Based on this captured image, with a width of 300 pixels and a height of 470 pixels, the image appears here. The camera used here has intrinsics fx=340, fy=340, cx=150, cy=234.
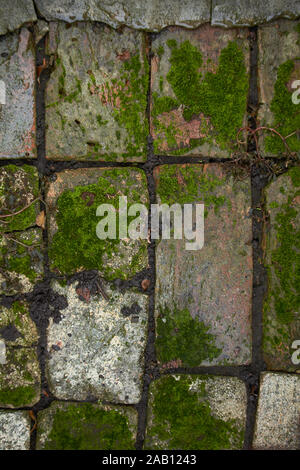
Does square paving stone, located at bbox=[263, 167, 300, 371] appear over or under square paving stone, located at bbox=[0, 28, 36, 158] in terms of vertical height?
under

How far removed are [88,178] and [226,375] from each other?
1455 mm

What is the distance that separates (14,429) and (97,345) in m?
0.72

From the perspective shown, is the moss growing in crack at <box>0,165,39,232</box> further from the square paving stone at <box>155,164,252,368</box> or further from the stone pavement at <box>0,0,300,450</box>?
the square paving stone at <box>155,164,252,368</box>

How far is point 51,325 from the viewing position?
2055mm

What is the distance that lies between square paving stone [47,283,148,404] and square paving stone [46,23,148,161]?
833 millimetres

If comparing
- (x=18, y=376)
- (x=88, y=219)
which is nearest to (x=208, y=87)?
(x=88, y=219)

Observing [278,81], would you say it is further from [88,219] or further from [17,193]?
[17,193]

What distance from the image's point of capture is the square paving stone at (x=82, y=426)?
6.75ft

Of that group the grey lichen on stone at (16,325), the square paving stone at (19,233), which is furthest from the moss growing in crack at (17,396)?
the square paving stone at (19,233)

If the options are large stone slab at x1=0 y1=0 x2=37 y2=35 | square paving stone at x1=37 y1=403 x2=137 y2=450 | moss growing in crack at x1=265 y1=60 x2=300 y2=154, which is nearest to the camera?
large stone slab at x1=0 y1=0 x2=37 y2=35

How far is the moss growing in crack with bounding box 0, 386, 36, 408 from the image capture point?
6.73 ft

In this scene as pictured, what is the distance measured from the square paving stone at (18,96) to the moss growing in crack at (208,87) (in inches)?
28.6

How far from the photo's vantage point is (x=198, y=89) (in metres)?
1.94

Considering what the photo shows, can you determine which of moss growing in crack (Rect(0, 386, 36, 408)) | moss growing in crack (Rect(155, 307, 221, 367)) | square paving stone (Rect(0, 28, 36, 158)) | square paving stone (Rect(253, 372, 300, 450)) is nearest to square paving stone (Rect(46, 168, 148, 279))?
square paving stone (Rect(0, 28, 36, 158))
